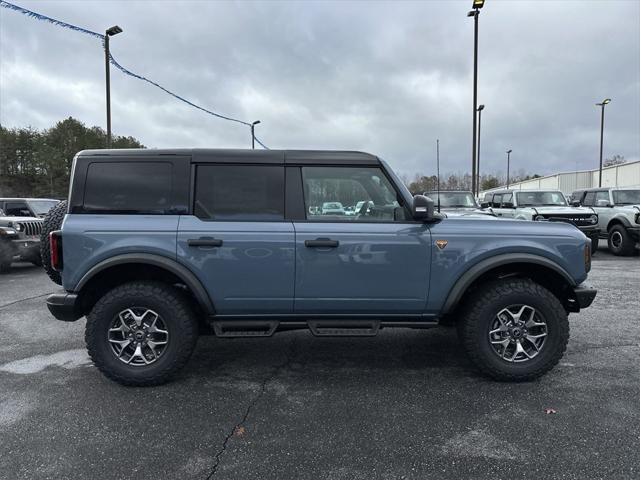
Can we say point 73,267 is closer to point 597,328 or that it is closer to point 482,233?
point 482,233

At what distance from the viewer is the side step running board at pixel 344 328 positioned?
3578 millimetres

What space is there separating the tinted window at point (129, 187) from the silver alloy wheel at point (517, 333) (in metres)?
2.94

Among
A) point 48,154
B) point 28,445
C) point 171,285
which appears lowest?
point 28,445

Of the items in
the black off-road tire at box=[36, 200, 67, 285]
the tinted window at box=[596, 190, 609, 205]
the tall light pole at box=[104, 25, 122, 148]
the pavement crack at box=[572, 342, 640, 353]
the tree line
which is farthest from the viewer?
the tree line

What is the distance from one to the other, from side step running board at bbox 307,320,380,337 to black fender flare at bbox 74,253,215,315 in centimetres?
96

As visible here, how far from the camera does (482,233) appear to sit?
3.63 m

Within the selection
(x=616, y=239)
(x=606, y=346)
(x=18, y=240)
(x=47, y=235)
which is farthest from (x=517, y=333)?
(x=616, y=239)

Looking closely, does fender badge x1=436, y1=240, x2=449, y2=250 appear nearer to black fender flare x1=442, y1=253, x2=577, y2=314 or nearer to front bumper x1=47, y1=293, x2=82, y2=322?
black fender flare x1=442, y1=253, x2=577, y2=314

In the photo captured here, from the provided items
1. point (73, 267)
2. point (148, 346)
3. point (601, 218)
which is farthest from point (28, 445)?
point (601, 218)

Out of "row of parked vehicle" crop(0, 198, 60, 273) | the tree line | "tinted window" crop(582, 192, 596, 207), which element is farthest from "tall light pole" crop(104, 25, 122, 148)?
the tree line

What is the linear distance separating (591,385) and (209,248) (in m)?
3.33

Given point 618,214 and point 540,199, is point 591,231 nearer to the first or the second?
point 618,214

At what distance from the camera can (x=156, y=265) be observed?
347 cm

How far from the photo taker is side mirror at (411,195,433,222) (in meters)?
Result: 3.48
